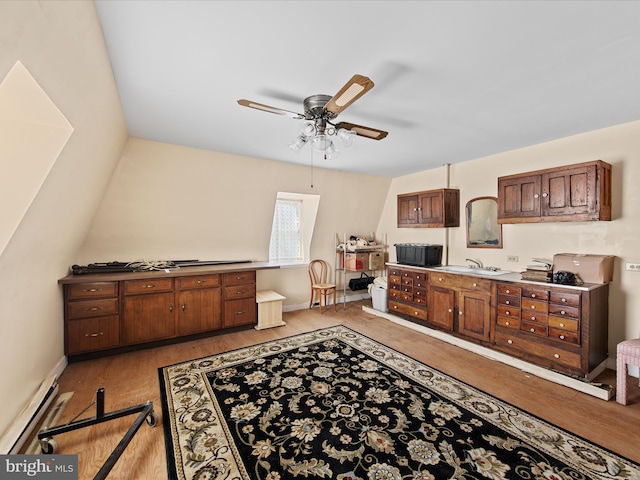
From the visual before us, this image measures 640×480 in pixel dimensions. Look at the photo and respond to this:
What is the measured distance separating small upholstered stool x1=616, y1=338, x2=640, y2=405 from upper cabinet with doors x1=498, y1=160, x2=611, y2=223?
49.3 inches

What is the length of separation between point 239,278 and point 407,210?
321cm

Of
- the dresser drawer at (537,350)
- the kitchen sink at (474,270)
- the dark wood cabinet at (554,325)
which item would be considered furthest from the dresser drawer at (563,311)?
the kitchen sink at (474,270)

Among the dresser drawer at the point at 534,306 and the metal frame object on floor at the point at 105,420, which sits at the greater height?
the dresser drawer at the point at 534,306

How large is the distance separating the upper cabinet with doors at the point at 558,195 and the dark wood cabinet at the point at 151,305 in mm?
3593

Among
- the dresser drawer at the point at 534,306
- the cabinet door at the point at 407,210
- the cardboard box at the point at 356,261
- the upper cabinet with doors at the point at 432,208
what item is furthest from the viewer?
the cardboard box at the point at 356,261

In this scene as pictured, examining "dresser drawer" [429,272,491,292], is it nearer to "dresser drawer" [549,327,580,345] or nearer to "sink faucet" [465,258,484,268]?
"sink faucet" [465,258,484,268]

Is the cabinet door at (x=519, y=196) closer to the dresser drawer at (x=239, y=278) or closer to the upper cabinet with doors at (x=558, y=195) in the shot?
the upper cabinet with doors at (x=558, y=195)

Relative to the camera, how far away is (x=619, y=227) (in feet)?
10.0

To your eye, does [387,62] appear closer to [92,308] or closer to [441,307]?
[441,307]

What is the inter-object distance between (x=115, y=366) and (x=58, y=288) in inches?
40.9

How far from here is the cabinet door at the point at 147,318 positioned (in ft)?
11.2

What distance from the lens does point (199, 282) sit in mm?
3877

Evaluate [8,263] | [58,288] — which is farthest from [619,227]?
[58,288]

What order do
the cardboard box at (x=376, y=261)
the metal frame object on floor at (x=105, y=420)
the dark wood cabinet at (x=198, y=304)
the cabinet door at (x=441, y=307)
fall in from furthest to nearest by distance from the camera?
the cardboard box at (x=376, y=261) < the cabinet door at (x=441, y=307) < the dark wood cabinet at (x=198, y=304) < the metal frame object on floor at (x=105, y=420)
